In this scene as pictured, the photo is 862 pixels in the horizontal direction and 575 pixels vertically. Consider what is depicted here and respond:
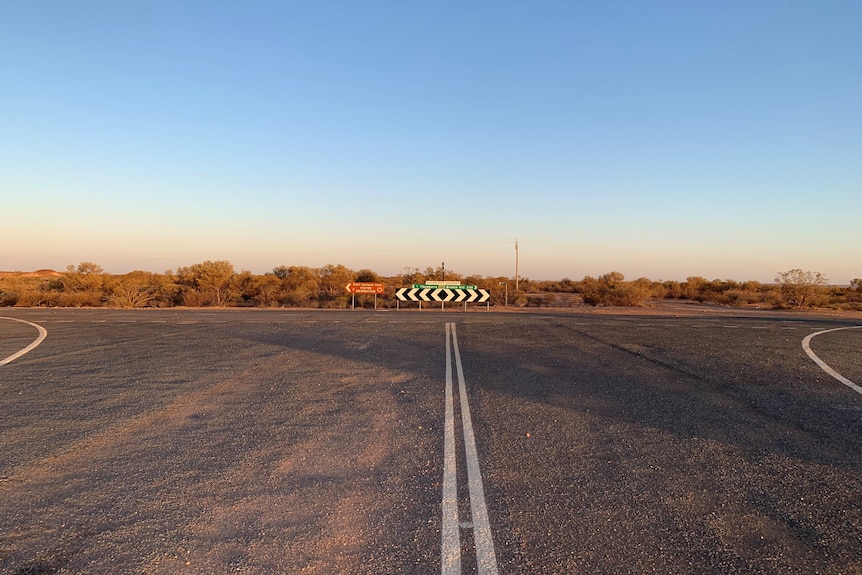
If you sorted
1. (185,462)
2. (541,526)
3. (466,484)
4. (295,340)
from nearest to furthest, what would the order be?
(541,526) < (466,484) < (185,462) < (295,340)

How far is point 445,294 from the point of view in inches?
1105

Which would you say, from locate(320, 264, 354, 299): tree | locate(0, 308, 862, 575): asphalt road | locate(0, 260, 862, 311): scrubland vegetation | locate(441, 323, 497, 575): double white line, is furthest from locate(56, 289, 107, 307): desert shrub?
locate(441, 323, 497, 575): double white line

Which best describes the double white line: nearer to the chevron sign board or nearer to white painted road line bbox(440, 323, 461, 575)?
white painted road line bbox(440, 323, 461, 575)

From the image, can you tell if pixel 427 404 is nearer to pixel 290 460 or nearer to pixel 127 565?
pixel 290 460

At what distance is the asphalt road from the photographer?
3285 millimetres

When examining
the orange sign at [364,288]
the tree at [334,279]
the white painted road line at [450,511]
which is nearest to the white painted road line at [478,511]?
the white painted road line at [450,511]

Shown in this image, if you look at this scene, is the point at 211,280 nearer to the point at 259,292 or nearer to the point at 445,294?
the point at 259,292

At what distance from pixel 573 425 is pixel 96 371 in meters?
8.59

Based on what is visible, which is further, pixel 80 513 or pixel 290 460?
pixel 290 460

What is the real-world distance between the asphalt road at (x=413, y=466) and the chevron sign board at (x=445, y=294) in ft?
56.5

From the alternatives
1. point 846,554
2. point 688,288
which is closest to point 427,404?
point 846,554

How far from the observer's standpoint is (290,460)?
4.89 metres

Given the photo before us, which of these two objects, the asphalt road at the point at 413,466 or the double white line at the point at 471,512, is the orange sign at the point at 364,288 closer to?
the asphalt road at the point at 413,466

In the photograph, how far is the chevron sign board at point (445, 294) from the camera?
27734mm
